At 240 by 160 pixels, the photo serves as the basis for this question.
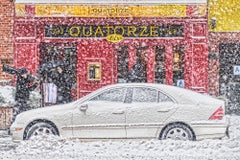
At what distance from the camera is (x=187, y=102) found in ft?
44.5

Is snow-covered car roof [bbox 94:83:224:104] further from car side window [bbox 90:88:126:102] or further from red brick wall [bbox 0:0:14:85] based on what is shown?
red brick wall [bbox 0:0:14:85]

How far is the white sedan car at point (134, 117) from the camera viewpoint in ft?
43.7

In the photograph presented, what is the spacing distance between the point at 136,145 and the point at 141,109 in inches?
40.9

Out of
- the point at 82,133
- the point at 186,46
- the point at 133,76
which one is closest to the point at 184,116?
the point at 82,133

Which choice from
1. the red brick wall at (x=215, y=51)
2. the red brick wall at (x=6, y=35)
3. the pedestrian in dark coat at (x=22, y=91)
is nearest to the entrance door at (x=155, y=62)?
the red brick wall at (x=215, y=51)

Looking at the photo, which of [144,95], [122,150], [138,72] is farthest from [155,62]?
[122,150]

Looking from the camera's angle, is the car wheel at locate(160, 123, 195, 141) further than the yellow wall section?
No

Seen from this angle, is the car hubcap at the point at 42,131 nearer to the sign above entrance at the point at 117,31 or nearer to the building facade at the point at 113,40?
the building facade at the point at 113,40

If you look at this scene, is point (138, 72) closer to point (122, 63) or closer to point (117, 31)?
point (122, 63)

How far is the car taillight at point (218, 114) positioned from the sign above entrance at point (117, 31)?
11026 millimetres

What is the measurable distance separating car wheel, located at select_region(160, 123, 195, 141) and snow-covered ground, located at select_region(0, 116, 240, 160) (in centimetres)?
44

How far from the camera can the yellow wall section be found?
24.0 m

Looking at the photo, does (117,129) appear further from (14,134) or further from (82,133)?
(14,134)

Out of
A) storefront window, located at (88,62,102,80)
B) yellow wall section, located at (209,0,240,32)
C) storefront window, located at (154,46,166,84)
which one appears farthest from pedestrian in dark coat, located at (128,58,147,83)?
yellow wall section, located at (209,0,240,32)
